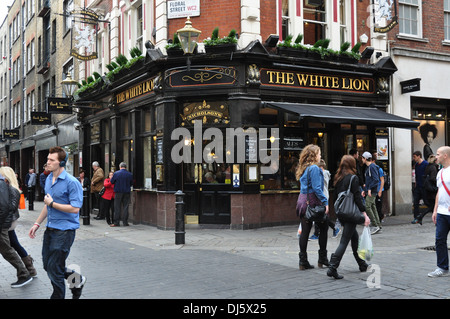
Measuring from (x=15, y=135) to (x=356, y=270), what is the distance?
95.4 ft

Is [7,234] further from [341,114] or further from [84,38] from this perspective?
[84,38]

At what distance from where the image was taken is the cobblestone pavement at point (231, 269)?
5.73m

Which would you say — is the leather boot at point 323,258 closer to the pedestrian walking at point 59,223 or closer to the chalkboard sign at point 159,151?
the pedestrian walking at point 59,223

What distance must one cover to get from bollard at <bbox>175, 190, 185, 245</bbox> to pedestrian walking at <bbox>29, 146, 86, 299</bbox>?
445 centimetres

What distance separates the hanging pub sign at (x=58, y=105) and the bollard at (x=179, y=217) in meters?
10.6

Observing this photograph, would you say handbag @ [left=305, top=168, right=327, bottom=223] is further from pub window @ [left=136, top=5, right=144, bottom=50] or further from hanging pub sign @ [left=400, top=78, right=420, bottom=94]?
pub window @ [left=136, top=5, right=144, bottom=50]

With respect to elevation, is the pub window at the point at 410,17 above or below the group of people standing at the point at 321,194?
above

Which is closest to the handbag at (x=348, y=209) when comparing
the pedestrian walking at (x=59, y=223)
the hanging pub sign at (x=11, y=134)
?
the pedestrian walking at (x=59, y=223)

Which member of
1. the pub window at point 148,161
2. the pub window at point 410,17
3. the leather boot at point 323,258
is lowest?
the leather boot at point 323,258

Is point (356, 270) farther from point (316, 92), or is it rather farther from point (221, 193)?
point (316, 92)

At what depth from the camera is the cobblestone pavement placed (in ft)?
18.8

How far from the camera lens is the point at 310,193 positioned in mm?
6988
